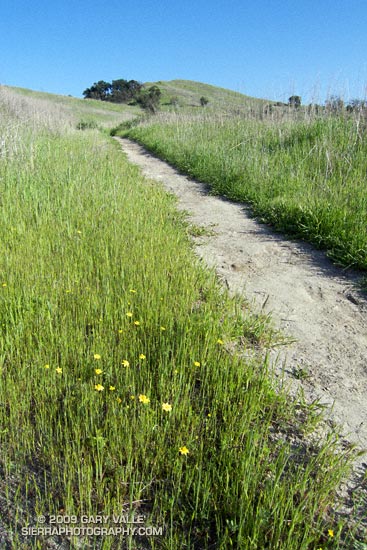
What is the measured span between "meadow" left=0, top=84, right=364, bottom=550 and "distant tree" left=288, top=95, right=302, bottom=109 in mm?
6985

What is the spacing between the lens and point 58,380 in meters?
2.09

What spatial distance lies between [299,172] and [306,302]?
3.86m

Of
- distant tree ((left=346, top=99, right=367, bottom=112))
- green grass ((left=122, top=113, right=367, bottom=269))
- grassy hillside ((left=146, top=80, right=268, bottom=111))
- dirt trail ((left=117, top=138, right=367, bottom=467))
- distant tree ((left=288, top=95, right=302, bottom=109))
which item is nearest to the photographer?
dirt trail ((left=117, top=138, right=367, bottom=467))

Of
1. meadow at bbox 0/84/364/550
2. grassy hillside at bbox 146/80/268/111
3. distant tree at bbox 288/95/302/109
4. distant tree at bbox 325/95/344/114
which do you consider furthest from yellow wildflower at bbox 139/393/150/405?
grassy hillside at bbox 146/80/268/111

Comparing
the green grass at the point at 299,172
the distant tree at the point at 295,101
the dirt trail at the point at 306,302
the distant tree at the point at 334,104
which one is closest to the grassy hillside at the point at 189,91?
the distant tree at the point at 295,101

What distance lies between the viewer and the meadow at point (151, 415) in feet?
4.75

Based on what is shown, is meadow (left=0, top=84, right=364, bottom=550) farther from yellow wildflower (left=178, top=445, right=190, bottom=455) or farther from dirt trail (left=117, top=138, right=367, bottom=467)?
dirt trail (left=117, top=138, right=367, bottom=467)

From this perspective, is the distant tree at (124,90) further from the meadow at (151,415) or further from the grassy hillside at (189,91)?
the meadow at (151,415)

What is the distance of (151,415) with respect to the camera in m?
1.80

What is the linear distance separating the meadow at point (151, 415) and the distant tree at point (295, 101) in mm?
6985

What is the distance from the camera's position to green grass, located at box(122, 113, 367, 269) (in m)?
4.57

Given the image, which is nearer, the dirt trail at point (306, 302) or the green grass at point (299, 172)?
the dirt trail at point (306, 302)

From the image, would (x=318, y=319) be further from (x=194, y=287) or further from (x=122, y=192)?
(x=122, y=192)

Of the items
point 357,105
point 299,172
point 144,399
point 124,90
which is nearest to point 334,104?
point 357,105
